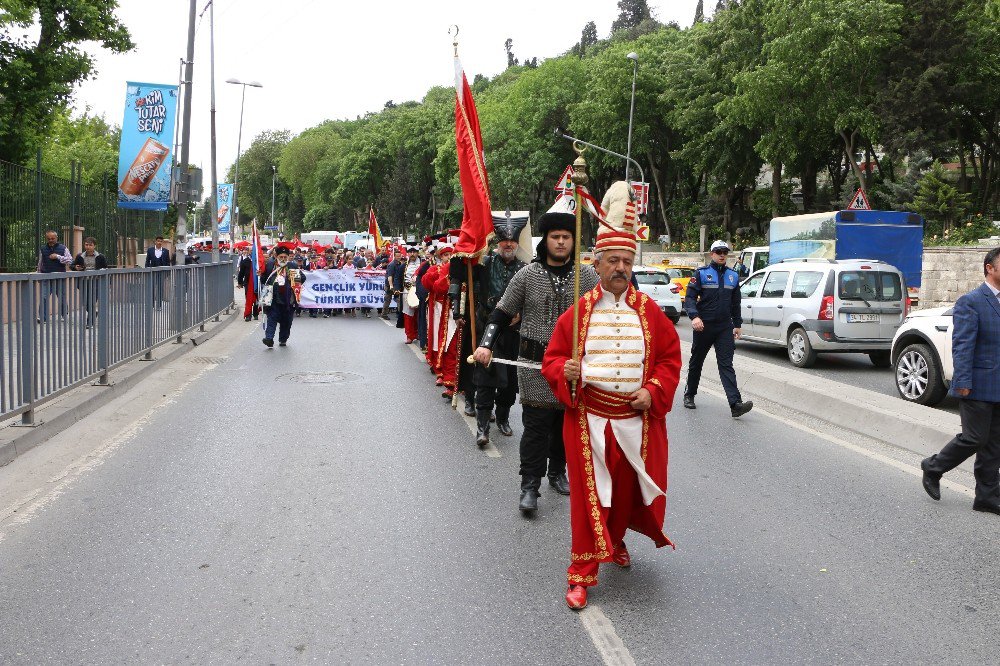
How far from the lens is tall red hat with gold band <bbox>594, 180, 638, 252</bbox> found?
4.57 meters

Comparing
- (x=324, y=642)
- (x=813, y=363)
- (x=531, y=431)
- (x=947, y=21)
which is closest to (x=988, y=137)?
(x=947, y=21)

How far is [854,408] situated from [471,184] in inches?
173

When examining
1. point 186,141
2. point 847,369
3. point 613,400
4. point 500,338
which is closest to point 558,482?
point 500,338

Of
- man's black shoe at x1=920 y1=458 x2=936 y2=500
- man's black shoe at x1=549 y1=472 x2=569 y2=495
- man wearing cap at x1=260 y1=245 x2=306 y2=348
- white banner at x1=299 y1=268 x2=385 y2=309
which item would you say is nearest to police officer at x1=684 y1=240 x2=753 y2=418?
man's black shoe at x1=920 y1=458 x2=936 y2=500

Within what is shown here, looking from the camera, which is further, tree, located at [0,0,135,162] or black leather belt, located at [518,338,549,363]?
tree, located at [0,0,135,162]

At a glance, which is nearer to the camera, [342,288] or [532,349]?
[532,349]

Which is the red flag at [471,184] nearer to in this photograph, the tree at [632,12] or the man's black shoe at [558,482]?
the man's black shoe at [558,482]

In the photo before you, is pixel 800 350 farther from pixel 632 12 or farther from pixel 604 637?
pixel 632 12

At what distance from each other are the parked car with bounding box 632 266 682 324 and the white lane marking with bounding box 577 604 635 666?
807 inches

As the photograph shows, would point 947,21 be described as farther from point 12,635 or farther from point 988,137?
point 12,635

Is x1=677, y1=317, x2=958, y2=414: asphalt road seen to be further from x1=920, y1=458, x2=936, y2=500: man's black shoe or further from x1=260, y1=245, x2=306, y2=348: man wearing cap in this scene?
x1=260, y1=245, x2=306, y2=348: man wearing cap

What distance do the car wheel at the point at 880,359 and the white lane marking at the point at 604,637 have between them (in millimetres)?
12196

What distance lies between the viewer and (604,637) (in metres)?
4.05

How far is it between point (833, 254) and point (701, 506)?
18267mm
